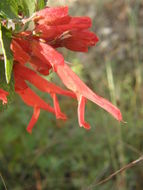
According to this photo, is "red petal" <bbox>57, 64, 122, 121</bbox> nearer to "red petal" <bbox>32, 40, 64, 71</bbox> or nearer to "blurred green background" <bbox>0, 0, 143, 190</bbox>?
"red petal" <bbox>32, 40, 64, 71</bbox>

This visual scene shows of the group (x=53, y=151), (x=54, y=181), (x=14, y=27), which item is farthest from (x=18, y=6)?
(x=53, y=151)

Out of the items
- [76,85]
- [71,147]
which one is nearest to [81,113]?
[76,85]

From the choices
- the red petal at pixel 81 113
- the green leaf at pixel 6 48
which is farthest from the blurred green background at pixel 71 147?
the green leaf at pixel 6 48

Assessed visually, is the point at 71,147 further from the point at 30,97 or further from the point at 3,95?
the point at 3,95

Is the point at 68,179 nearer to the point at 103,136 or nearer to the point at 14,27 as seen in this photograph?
the point at 103,136

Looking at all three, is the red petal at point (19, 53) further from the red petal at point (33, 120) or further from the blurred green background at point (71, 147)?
the blurred green background at point (71, 147)

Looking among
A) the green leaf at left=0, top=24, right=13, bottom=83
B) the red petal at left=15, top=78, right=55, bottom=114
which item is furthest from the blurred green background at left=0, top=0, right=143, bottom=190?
the green leaf at left=0, top=24, right=13, bottom=83

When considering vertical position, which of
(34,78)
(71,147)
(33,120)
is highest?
(34,78)
